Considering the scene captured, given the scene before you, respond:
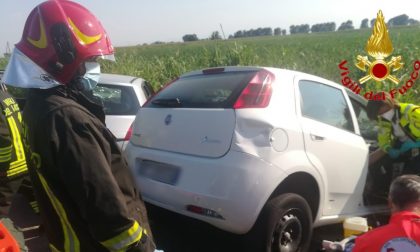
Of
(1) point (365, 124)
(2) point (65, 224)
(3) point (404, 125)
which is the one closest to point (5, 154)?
(2) point (65, 224)

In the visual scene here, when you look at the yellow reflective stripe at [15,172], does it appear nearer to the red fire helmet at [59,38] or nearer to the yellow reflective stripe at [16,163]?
the yellow reflective stripe at [16,163]

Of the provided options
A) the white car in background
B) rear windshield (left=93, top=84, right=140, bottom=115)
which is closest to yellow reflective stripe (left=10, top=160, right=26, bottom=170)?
the white car in background

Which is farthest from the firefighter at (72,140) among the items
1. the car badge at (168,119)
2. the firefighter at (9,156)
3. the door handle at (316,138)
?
the door handle at (316,138)

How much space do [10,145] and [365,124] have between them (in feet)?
12.7

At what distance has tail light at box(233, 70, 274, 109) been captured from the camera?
11.6ft

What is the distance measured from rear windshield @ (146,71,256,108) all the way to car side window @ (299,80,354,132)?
1.85 ft

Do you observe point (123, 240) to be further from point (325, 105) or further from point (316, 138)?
point (325, 105)

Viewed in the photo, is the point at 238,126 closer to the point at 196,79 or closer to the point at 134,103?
the point at 196,79

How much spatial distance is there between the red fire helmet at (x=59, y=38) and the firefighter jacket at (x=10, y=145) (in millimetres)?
1151

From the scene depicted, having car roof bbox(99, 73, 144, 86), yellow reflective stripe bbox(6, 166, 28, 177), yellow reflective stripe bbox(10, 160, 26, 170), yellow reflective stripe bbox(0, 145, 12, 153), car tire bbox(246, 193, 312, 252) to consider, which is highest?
car roof bbox(99, 73, 144, 86)

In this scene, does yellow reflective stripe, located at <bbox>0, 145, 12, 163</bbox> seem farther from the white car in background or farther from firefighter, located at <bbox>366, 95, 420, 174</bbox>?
firefighter, located at <bbox>366, 95, 420, 174</bbox>

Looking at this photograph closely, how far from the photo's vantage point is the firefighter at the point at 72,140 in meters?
1.63

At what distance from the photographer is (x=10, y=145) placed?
288 centimetres

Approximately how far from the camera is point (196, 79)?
4.23 metres
